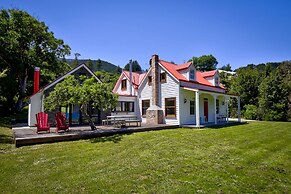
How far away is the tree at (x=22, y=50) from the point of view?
23.5 m

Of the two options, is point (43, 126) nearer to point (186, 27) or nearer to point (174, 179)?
point (174, 179)

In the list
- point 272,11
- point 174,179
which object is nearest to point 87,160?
point 174,179

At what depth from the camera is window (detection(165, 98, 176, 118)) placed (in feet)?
56.7

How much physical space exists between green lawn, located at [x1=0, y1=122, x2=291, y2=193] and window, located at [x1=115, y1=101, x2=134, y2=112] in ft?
35.1

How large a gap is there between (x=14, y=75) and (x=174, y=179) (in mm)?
26278

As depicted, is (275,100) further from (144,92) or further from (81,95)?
(81,95)

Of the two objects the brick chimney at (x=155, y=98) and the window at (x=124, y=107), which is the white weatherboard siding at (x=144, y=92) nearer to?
the window at (x=124, y=107)

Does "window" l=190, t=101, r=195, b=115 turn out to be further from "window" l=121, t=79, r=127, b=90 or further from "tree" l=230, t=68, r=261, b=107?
"tree" l=230, t=68, r=261, b=107

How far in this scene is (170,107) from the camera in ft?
57.6

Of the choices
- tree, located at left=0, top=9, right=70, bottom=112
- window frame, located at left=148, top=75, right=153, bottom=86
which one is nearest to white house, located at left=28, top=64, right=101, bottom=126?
window frame, located at left=148, top=75, right=153, bottom=86

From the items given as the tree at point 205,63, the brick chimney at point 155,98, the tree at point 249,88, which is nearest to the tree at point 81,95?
the brick chimney at point 155,98

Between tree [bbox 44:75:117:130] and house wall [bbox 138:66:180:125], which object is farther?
house wall [bbox 138:66:180:125]

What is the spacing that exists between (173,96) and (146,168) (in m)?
11.9

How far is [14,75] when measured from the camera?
78.2 ft
